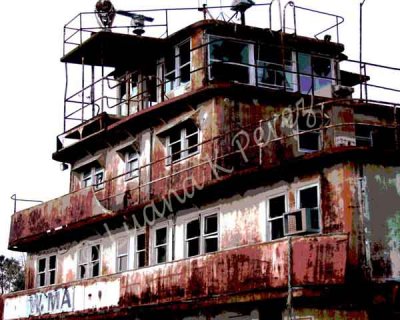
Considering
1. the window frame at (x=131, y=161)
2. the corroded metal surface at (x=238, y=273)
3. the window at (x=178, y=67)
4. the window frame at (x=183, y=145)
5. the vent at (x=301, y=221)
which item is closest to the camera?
the corroded metal surface at (x=238, y=273)

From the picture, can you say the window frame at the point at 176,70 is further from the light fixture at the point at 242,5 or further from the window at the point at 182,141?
the light fixture at the point at 242,5

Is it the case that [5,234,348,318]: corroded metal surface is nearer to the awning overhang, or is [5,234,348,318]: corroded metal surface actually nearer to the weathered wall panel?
the weathered wall panel

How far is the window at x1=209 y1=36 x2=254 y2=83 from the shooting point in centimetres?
2753

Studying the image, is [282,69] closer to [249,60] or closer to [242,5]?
[249,60]

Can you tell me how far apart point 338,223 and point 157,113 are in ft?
32.7

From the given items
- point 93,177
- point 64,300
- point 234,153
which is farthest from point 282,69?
point 64,300

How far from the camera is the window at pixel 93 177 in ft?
108

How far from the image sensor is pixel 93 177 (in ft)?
111

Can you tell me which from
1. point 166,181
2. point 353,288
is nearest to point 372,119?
point 166,181

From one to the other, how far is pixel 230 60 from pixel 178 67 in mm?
2065

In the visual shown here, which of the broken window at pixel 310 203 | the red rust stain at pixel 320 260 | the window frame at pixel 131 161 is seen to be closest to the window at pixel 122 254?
the window frame at pixel 131 161

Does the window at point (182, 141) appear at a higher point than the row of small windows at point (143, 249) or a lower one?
higher

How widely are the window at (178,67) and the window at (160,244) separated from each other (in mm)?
4953

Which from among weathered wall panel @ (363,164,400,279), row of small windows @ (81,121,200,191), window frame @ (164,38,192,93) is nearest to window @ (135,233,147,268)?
row of small windows @ (81,121,200,191)
